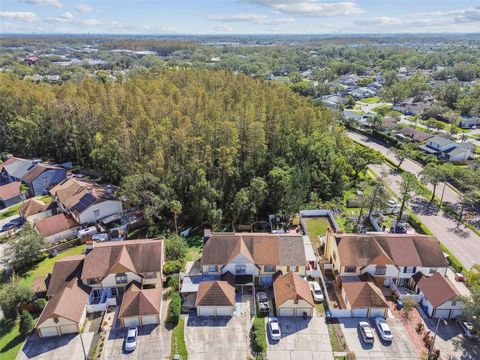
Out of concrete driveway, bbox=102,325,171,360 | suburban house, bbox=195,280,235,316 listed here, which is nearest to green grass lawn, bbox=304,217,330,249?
suburban house, bbox=195,280,235,316

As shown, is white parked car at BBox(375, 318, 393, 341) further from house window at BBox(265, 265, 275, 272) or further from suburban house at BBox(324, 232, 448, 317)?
house window at BBox(265, 265, 275, 272)

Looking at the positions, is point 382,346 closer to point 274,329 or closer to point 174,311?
point 274,329

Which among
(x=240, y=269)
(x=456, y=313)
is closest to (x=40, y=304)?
(x=240, y=269)

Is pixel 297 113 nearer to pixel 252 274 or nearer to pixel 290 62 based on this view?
pixel 252 274

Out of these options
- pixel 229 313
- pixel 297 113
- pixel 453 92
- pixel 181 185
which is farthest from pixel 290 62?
pixel 229 313

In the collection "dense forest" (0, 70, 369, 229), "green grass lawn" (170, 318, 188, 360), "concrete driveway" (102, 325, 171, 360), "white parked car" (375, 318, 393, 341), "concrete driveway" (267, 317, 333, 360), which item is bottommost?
"concrete driveway" (102, 325, 171, 360)

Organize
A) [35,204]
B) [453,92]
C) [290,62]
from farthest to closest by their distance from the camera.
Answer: [290,62] < [453,92] < [35,204]
